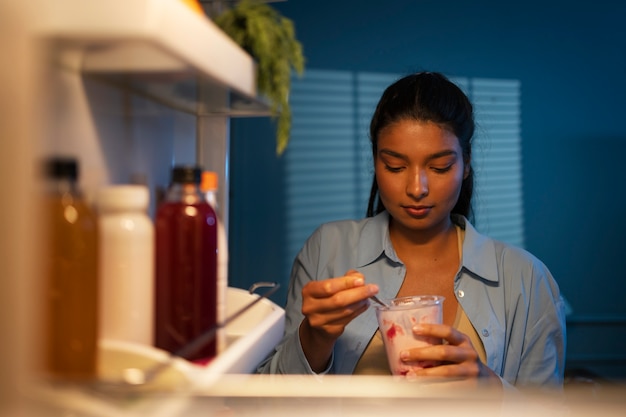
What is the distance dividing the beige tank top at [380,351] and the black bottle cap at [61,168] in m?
0.84

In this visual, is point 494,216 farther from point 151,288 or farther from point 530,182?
point 151,288

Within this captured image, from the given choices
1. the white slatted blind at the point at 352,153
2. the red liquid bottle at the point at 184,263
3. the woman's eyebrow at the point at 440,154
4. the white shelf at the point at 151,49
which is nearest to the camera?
the white shelf at the point at 151,49

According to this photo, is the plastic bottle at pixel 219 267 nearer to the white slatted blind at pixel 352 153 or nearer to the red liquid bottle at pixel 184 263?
the red liquid bottle at pixel 184 263

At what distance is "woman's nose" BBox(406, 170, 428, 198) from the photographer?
1.15 meters

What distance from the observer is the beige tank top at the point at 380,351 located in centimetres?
118

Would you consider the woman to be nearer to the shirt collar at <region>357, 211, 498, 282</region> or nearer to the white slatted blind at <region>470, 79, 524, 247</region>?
the shirt collar at <region>357, 211, 498, 282</region>

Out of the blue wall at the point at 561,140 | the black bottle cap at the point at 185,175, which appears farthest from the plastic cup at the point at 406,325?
the blue wall at the point at 561,140

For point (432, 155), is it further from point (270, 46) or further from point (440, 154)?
point (270, 46)

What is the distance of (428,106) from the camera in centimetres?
121

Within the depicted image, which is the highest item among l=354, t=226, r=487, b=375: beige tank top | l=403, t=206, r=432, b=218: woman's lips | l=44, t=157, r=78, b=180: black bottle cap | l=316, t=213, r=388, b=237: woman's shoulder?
l=44, t=157, r=78, b=180: black bottle cap

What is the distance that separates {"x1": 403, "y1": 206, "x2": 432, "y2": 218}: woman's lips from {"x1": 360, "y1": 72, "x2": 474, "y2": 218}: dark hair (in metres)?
0.15

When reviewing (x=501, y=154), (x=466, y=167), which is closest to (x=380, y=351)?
(x=466, y=167)

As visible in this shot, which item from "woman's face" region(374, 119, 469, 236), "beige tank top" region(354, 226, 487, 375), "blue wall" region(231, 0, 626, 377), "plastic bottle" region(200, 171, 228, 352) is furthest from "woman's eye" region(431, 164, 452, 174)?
"blue wall" region(231, 0, 626, 377)

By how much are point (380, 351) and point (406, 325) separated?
0.36 metres
